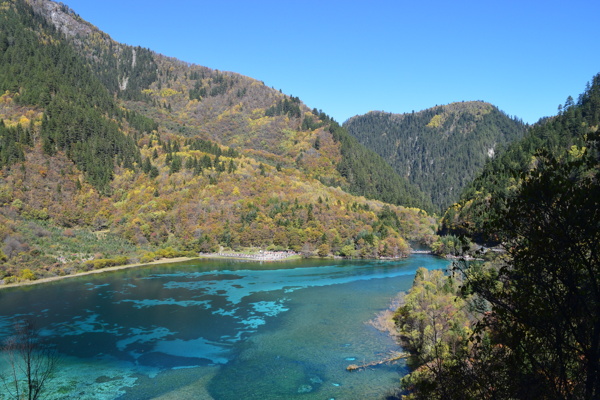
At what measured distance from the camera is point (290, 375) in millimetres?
34594

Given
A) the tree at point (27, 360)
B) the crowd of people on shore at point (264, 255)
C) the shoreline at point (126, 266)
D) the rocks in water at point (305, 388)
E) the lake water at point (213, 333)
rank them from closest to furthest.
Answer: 1. the tree at point (27, 360)
2. the rocks in water at point (305, 388)
3. the lake water at point (213, 333)
4. the shoreline at point (126, 266)
5. the crowd of people on shore at point (264, 255)

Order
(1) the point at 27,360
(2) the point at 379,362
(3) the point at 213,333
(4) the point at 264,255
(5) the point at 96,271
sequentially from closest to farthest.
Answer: (1) the point at 27,360 < (2) the point at 379,362 < (3) the point at 213,333 < (5) the point at 96,271 < (4) the point at 264,255

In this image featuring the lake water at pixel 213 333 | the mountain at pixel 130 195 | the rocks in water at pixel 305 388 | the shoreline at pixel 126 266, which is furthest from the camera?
the mountain at pixel 130 195

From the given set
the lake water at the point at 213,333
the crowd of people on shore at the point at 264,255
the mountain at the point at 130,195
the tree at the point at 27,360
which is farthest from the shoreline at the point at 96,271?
the tree at the point at 27,360

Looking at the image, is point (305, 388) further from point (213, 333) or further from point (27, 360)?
point (27, 360)

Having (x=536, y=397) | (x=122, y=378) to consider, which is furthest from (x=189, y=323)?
(x=536, y=397)

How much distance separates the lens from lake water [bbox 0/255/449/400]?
32.8 m

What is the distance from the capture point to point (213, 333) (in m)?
46.8

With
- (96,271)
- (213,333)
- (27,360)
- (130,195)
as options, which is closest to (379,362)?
(213,333)

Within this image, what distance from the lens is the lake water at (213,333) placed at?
32.8 meters

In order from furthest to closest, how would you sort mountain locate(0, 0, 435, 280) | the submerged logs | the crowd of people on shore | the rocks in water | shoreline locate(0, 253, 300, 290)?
the crowd of people on shore → mountain locate(0, 0, 435, 280) → shoreline locate(0, 253, 300, 290) → the submerged logs → the rocks in water

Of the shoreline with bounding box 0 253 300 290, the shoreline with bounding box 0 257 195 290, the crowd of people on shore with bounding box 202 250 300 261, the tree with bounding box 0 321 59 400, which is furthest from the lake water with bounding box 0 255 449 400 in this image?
the crowd of people on shore with bounding box 202 250 300 261

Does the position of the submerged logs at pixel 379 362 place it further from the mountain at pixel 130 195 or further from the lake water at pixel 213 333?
the mountain at pixel 130 195

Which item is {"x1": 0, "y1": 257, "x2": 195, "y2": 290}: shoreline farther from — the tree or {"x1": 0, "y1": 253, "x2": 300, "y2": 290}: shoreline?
the tree
